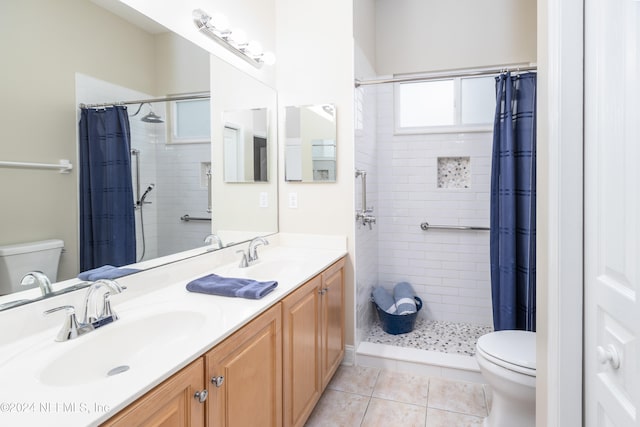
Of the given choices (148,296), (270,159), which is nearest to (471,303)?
(270,159)

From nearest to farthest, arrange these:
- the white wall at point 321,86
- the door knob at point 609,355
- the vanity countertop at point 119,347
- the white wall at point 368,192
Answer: the vanity countertop at point 119,347
the door knob at point 609,355
the white wall at point 321,86
the white wall at point 368,192

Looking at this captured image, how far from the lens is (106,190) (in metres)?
1.42

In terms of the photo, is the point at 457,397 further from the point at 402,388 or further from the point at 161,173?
the point at 161,173

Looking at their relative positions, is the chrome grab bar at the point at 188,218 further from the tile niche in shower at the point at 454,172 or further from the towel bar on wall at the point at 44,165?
the tile niche in shower at the point at 454,172

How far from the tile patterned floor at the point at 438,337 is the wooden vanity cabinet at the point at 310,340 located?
64cm

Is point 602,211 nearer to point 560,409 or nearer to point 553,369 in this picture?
point 553,369

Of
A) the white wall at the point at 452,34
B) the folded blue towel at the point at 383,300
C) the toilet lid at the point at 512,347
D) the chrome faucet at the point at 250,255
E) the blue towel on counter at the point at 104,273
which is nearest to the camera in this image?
the blue towel on counter at the point at 104,273

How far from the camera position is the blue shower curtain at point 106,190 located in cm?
134

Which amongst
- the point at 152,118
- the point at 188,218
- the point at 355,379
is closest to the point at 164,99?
the point at 152,118

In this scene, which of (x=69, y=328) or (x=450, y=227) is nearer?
(x=69, y=328)

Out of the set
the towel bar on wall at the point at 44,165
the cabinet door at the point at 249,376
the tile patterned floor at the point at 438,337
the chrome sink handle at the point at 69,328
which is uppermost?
the towel bar on wall at the point at 44,165

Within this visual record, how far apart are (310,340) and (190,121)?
1.29m

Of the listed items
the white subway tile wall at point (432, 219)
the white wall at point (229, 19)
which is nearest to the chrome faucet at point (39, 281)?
the white wall at point (229, 19)

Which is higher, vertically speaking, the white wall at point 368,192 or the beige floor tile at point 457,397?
the white wall at point 368,192
